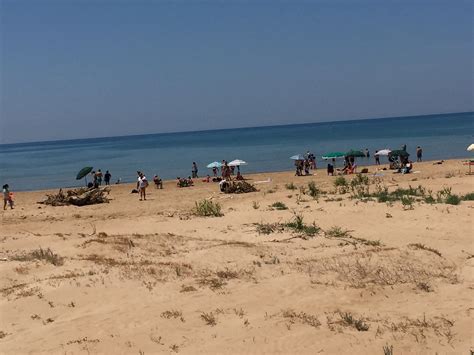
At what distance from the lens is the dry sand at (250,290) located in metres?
6.52

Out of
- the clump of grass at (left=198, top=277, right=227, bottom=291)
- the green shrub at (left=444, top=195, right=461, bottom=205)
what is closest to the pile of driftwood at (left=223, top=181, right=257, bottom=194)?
the green shrub at (left=444, top=195, right=461, bottom=205)

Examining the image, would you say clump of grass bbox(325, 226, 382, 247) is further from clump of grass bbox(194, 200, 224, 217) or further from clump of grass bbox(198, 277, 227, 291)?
clump of grass bbox(194, 200, 224, 217)

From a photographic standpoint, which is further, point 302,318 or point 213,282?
point 213,282

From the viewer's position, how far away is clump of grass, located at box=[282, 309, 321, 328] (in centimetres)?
688

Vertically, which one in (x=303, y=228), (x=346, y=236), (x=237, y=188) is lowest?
(x=237, y=188)

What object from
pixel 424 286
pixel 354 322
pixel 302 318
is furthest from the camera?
pixel 424 286

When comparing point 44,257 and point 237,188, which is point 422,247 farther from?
point 237,188

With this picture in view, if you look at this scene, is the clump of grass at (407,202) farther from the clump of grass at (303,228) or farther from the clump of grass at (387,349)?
the clump of grass at (387,349)

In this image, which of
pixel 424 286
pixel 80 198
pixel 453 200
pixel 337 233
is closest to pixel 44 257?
pixel 337 233

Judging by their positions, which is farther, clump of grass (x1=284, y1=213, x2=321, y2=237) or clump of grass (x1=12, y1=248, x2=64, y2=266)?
clump of grass (x1=284, y1=213, x2=321, y2=237)

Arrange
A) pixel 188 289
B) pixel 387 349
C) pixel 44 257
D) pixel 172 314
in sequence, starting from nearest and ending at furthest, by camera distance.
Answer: pixel 387 349
pixel 172 314
pixel 188 289
pixel 44 257

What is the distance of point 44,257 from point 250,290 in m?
4.56

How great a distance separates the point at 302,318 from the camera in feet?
23.1

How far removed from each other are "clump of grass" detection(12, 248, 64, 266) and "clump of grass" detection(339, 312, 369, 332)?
220 inches
